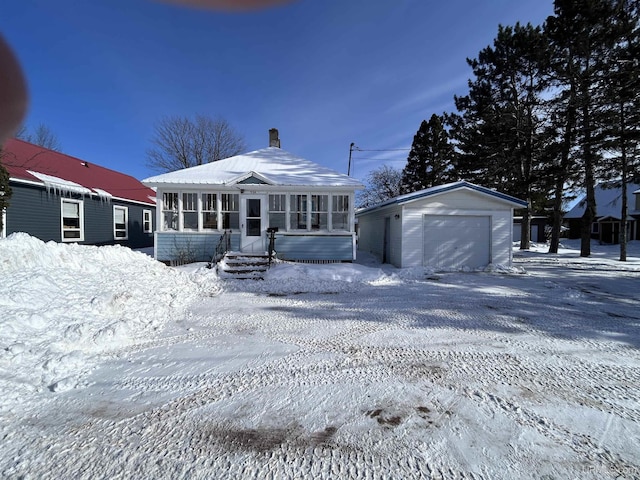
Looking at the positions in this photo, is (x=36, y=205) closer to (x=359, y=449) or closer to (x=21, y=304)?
(x=21, y=304)

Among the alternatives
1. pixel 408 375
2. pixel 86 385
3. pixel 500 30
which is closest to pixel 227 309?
pixel 86 385

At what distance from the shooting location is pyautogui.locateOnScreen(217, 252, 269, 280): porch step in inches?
335

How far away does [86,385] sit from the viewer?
9.45ft

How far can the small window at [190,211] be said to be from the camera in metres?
11.1

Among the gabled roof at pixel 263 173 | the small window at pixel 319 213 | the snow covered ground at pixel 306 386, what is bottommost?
the snow covered ground at pixel 306 386

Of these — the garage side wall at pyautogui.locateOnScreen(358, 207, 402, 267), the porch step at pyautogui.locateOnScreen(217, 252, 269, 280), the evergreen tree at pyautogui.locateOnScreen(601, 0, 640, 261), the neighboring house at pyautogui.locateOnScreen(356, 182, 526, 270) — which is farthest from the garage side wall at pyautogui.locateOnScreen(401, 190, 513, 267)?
the evergreen tree at pyautogui.locateOnScreen(601, 0, 640, 261)

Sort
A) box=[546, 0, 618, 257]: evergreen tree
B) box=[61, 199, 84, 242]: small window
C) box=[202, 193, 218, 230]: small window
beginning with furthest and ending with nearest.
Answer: box=[546, 0, 618, 257]: evergreen tree, box=[61, 199, 84, 242]: small window, box=[202, 193, 218, 230]: small window

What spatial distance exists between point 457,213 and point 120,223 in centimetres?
1811

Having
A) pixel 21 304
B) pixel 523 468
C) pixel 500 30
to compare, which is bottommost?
pixel 523 468

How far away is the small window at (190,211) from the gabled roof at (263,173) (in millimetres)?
Result: 709

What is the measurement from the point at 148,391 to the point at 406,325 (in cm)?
382

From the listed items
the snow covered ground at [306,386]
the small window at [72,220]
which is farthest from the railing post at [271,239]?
the small window at [72,220]

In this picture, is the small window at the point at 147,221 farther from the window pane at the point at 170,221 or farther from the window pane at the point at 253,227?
the window pane at the point at 253,227

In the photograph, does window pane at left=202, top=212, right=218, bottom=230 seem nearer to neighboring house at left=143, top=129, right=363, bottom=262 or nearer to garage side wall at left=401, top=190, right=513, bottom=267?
neighboring house at left=143, top=129, right=363, bottom=262
